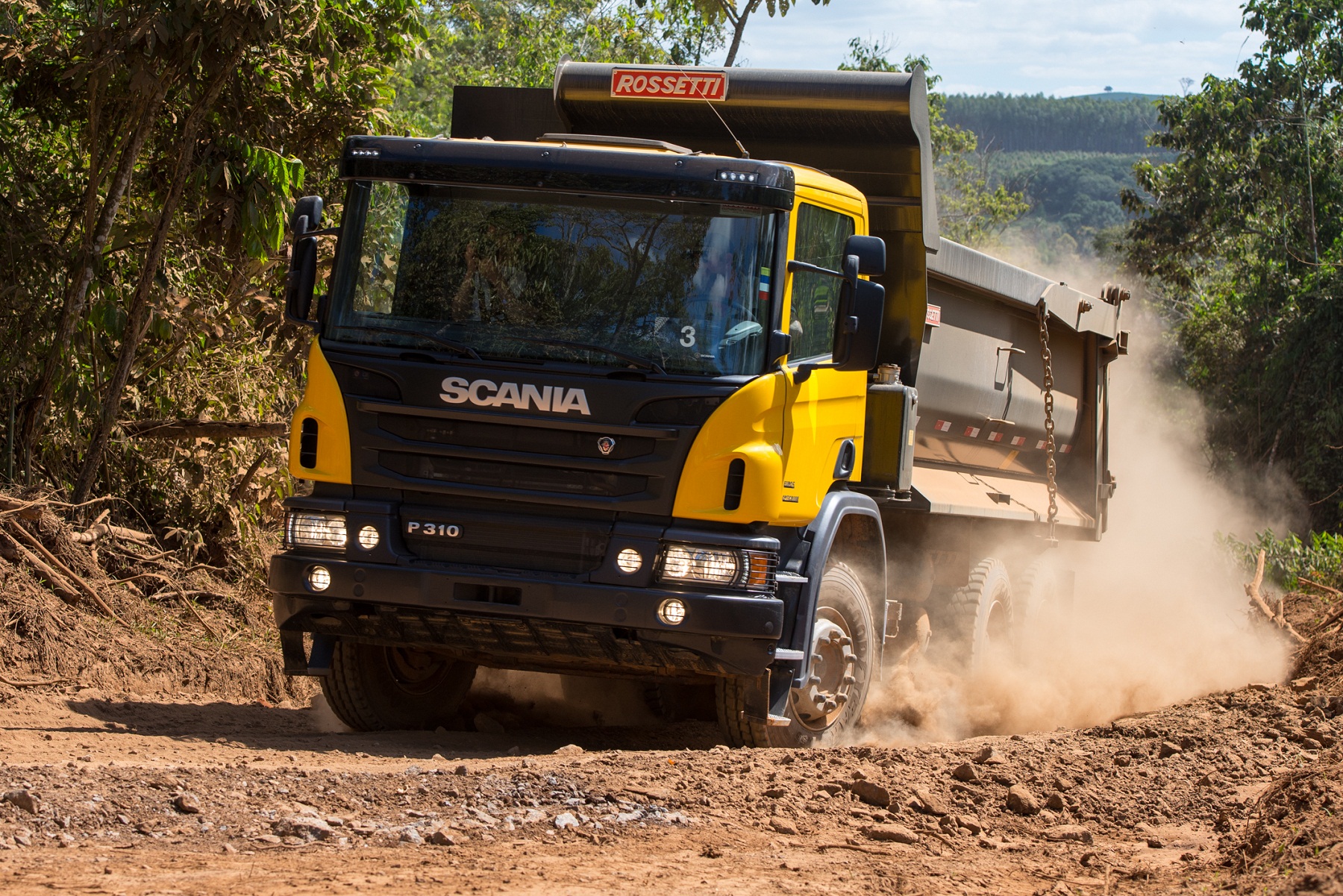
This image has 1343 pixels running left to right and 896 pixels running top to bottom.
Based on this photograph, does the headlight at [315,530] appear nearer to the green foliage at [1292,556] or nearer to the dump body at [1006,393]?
the dump body at [1006,393]

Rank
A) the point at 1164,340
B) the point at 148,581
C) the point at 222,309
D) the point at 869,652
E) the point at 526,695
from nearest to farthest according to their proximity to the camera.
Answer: the point at 869,652 → the point at 526,695 → the point at 148,581 → the point at 222,309 → the point at 1164,340

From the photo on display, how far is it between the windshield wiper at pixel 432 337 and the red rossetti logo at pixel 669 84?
2.61 metres

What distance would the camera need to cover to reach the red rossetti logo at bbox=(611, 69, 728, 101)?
7.73 m

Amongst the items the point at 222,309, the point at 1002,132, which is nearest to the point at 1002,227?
the point at 222,309

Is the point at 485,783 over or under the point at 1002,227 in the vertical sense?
under

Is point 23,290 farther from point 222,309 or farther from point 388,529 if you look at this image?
point 388,529

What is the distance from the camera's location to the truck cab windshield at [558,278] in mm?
5797

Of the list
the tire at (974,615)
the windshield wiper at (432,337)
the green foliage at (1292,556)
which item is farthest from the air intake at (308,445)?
the green foliage at (1292,556)

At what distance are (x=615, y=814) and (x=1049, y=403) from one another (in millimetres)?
5707

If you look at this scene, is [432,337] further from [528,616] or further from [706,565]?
[706,565]

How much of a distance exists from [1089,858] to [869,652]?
2222 millimetres

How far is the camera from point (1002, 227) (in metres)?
46.7

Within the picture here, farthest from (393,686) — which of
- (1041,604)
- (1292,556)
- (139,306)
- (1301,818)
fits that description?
(1292,556)

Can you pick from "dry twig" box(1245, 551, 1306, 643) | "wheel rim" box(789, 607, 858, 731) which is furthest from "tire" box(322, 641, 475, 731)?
"dry twig" box(1245, 551, 1306, 643)
